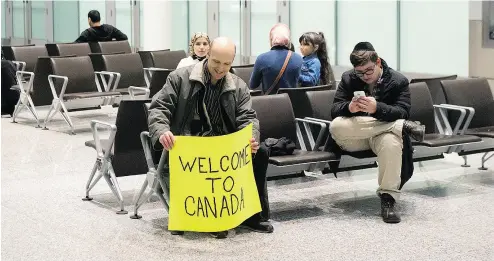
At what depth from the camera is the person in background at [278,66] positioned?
330 inches

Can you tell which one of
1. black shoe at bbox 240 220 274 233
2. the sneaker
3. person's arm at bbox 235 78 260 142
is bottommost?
the sneaker

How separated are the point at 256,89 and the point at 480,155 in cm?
246

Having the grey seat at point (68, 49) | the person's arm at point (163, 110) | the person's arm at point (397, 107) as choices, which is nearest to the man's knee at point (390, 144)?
the person's arm at point (397, 107)

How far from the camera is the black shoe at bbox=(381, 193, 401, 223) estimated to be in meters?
6.66

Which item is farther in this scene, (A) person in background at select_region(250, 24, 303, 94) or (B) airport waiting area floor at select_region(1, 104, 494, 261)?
(A) person in background at select_region(250, 24, 303, 94)

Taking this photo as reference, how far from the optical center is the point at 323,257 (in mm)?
5754

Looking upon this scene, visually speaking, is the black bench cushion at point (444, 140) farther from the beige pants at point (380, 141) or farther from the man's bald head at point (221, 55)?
the man's bald head at point (221, 55)

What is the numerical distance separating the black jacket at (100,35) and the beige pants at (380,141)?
28.4 ft

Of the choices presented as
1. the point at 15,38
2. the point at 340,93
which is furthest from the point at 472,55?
the point at 15,38

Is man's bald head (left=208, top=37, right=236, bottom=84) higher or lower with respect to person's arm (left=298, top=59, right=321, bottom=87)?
higher

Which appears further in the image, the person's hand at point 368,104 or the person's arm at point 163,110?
the person's hand at point 368,104

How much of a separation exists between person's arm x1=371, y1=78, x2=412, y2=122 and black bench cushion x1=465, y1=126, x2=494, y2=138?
3.65 feet

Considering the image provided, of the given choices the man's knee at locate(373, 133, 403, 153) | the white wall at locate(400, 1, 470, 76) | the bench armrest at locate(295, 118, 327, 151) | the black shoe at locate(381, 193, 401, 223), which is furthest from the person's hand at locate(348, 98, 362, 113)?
the white wall at locate(400, 1, 470, 76)

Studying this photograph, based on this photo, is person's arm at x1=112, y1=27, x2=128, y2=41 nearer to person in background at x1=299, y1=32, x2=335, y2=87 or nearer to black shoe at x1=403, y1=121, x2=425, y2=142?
person in background at x1=299, y1=32, x2=335, y2=87
